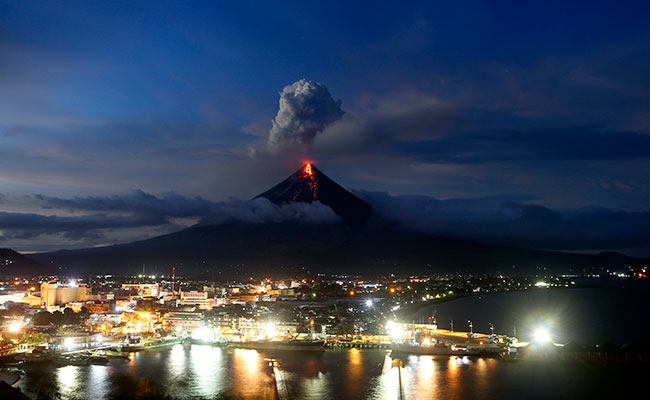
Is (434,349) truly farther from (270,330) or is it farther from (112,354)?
(112,354)

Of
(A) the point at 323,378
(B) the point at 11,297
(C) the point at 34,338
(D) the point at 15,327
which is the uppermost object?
(B) the point at 11,297

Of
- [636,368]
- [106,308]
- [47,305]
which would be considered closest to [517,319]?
[636,368]

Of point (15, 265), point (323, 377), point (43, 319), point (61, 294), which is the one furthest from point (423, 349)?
point (15, 265)

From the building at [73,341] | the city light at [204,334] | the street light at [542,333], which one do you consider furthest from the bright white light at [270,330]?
the street light at [542,333]

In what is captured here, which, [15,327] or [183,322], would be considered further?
[183,322]

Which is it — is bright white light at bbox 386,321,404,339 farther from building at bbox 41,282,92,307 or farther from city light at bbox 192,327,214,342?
building at bbox 41,282,92,307

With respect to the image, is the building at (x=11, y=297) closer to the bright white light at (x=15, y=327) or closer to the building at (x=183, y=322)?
the bright white light at (x=15, y=327)
